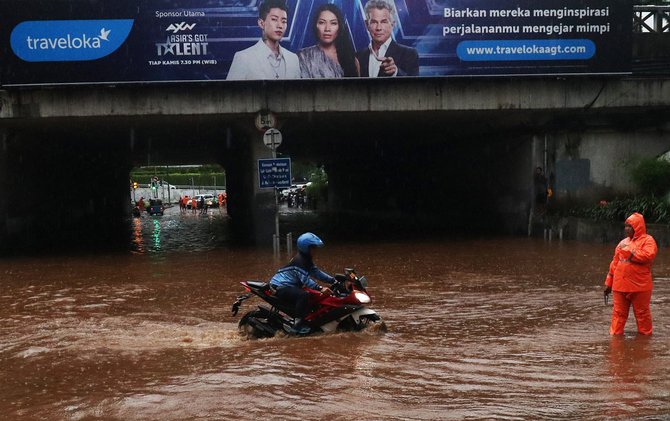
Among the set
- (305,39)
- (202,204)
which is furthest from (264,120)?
(202,204)

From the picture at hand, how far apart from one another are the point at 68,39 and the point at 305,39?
6.81 m

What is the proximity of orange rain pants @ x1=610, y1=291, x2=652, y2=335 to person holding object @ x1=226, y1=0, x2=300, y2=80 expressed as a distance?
556 inches

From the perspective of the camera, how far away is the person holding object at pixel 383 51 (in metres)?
21.2

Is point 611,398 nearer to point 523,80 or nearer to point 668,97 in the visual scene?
point 523,80

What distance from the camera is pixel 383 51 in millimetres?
21266

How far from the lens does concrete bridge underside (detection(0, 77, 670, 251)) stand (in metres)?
21.1

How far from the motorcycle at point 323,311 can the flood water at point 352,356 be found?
0.17 m

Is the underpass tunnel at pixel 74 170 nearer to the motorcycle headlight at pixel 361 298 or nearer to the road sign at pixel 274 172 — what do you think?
the road sign at pixel 274 172

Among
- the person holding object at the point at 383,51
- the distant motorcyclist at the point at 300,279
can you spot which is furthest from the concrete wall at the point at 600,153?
the distant motorcyclist at the point at 300,279

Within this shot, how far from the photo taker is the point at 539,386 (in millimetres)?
6406

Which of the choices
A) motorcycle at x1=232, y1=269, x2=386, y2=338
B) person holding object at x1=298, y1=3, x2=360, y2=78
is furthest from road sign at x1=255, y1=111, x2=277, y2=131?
motorcycle at x1=232, y1=269, x2=386, y2=338

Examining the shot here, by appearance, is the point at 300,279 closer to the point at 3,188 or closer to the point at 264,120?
the point at 264,120

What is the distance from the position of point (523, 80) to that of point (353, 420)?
18213 millimetres

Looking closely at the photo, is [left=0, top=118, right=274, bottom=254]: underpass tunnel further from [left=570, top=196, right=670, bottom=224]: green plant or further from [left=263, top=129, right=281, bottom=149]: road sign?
[left=570, top=196, right=670, bottom=224]: green plant
